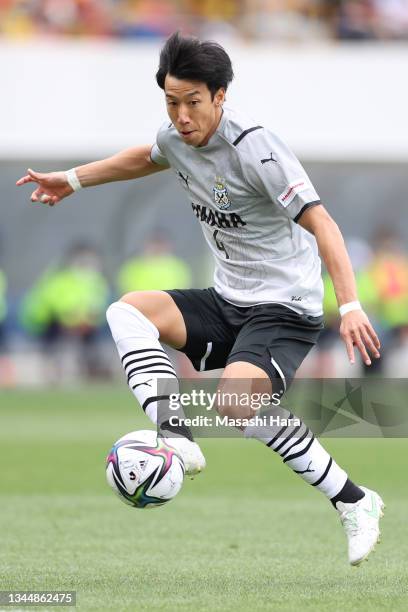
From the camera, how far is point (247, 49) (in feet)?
71.9

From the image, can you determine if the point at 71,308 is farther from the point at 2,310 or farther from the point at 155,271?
the point at 155,271

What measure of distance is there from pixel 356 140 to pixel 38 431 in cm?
928

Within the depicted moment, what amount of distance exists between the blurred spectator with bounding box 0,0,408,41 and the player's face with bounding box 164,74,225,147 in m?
16.0

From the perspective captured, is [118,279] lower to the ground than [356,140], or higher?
lower

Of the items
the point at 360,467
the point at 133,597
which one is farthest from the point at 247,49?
the point at 133,597

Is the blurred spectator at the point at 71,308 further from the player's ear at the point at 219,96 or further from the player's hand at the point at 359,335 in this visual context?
the player's hand at the point at 359,335

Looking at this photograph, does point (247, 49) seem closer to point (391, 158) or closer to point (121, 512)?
point (391, 158)

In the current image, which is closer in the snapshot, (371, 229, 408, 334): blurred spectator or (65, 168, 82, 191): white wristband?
(65, 168, 82, 191): white wristband

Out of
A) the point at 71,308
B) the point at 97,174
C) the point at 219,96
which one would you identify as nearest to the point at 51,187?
the point at 97,174

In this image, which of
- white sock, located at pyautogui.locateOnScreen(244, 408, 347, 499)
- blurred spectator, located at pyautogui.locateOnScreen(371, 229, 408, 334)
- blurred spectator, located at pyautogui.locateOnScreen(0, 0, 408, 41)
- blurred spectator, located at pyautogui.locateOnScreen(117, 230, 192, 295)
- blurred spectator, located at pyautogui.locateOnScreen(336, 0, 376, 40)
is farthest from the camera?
blurred spectator, located at pyautogui.locateOnScreen(336, 0, 376, 40)

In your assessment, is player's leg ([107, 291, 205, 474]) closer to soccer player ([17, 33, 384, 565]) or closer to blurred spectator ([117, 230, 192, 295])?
soccer player ([17, 33, 384, 565])

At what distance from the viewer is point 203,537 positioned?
7816 millimetres

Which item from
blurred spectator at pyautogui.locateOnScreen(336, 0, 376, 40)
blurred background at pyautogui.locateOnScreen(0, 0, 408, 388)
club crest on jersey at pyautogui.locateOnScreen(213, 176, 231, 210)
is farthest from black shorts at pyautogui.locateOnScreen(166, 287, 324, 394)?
blurred spectator at pyautogui.locateOnScreen(336, 0, 376, 40)

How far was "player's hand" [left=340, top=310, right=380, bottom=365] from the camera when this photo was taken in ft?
18.3
